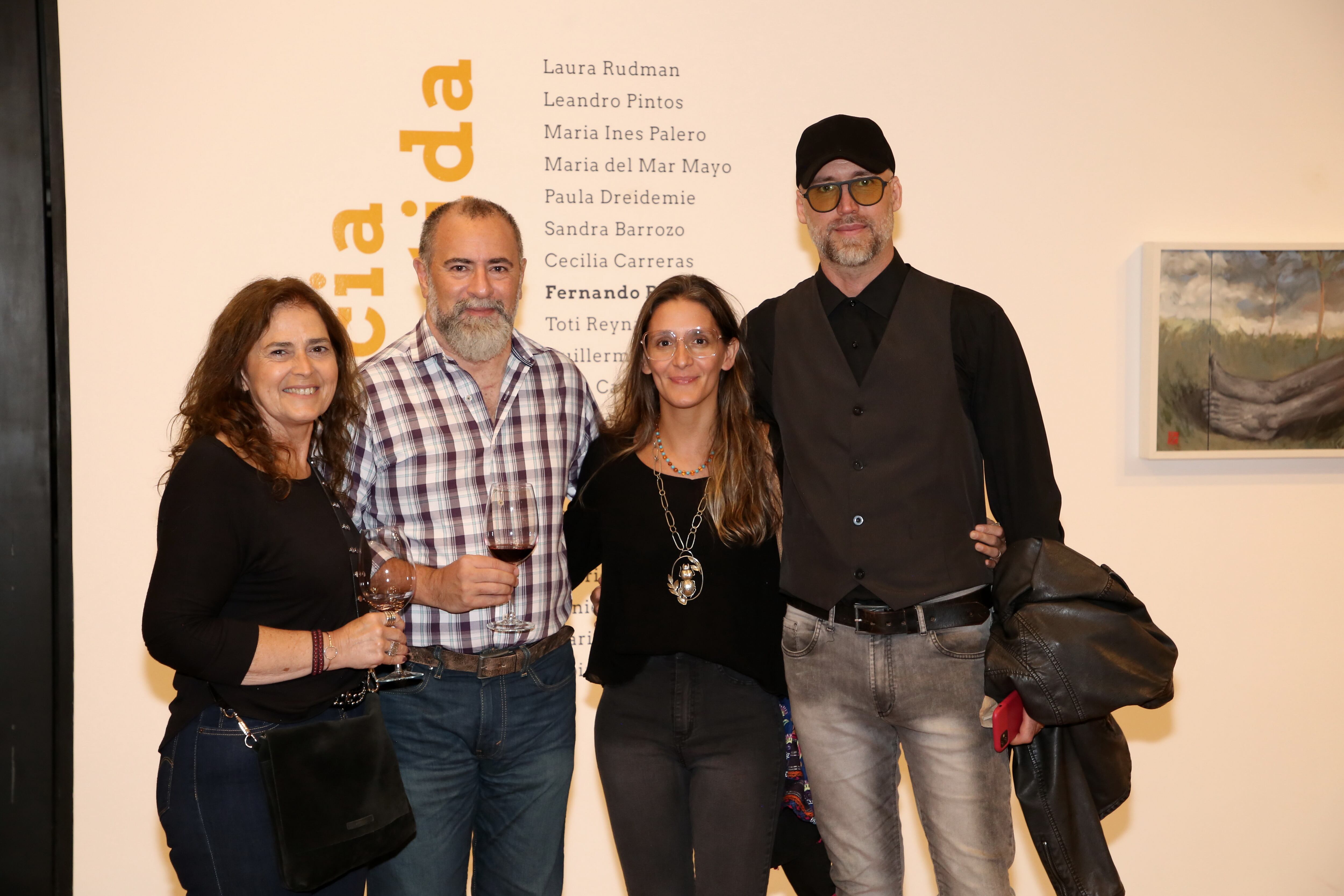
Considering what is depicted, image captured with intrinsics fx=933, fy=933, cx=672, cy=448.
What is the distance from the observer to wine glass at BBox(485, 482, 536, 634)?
2182mm

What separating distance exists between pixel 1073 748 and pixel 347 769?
168 centimetres

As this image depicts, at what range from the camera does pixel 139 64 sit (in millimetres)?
3383

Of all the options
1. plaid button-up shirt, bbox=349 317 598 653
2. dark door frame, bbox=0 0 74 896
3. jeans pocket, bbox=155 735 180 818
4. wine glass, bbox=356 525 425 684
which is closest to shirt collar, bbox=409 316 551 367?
plaid button-up shirt, bbox=349 317 598 653

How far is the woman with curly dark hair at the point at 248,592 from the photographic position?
1.83 meters

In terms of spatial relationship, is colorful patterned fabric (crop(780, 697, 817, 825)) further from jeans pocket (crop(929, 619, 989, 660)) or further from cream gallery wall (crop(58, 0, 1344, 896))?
cream gallery wall (crop(58, 0, 1344, 896))

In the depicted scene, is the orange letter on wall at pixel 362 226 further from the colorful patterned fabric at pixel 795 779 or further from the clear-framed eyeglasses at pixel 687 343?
the colorful patterned fabric at pixel 795 779

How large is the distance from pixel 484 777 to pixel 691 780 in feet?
1.80

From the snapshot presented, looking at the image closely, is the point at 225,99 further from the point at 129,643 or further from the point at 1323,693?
the point at 1323,693

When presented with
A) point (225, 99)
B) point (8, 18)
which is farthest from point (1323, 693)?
point (8, 18)

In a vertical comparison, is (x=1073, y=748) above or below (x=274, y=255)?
below

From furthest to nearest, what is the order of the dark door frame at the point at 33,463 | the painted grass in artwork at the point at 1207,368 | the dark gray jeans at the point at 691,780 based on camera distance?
1. the painted grass in artwork at the point at 1207,368
2. the dark door frame at the point at 33,463
3. the dark gray jeans at the point at 691,780

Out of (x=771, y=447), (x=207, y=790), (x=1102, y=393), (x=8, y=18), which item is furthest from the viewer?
(x=1102, y=393)

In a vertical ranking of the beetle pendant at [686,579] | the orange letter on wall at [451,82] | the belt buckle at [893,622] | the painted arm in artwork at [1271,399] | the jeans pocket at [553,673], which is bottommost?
the jeans pocket at [553,673]

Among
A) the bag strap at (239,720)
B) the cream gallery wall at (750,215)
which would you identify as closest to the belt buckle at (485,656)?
the bag strap at (239,720)
